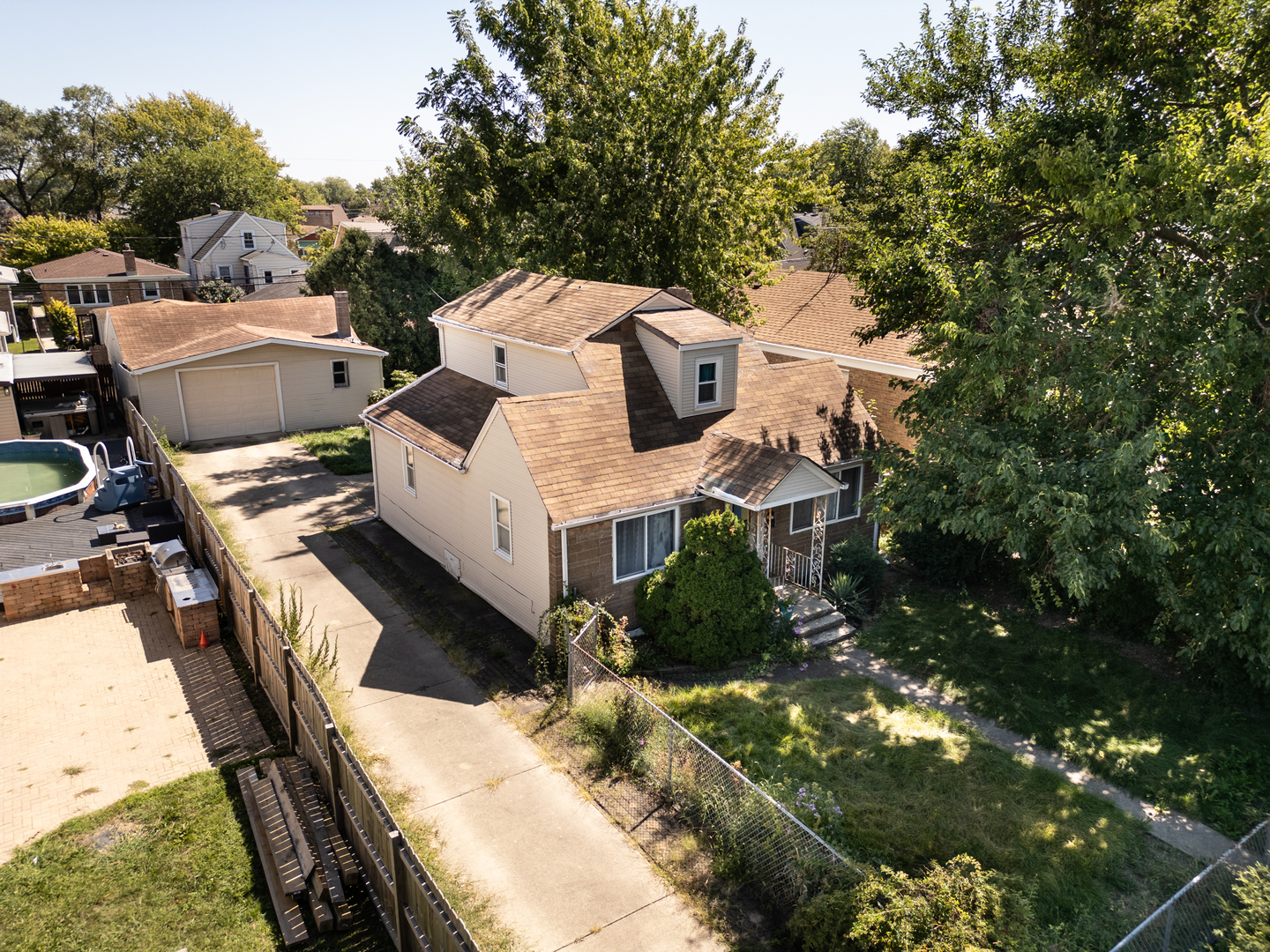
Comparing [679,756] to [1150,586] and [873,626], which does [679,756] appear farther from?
[1150,586]

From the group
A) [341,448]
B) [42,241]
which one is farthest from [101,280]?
[341,448]

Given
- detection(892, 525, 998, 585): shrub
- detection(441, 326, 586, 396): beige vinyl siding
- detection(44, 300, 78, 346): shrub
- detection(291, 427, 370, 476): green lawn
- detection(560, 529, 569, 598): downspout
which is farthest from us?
detection(44, 300, 78, 346): shrub

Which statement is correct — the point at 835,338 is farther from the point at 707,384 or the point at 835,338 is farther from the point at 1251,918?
the point at 1251,918

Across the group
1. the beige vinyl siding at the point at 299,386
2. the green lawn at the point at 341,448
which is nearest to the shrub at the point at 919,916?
the green lawn at the point at 341,448

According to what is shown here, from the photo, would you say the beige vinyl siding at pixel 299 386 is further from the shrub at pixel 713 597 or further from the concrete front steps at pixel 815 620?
the concrete front steps at pixel 815 620

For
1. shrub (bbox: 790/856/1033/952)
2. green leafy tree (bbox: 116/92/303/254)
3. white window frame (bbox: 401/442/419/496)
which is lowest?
shrub (bbox: 790/856/1033/952)

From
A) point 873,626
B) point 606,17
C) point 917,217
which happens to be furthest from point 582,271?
point 873,626

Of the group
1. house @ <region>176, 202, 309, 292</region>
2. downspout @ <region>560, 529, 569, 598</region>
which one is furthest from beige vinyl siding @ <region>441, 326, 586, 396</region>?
house @ <region>176, 202, 309, 292</region>

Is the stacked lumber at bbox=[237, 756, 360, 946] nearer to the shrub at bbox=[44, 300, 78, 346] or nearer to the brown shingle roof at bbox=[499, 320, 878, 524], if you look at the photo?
the brown shingle roof at bbox=[499, 320, 878, 524]
